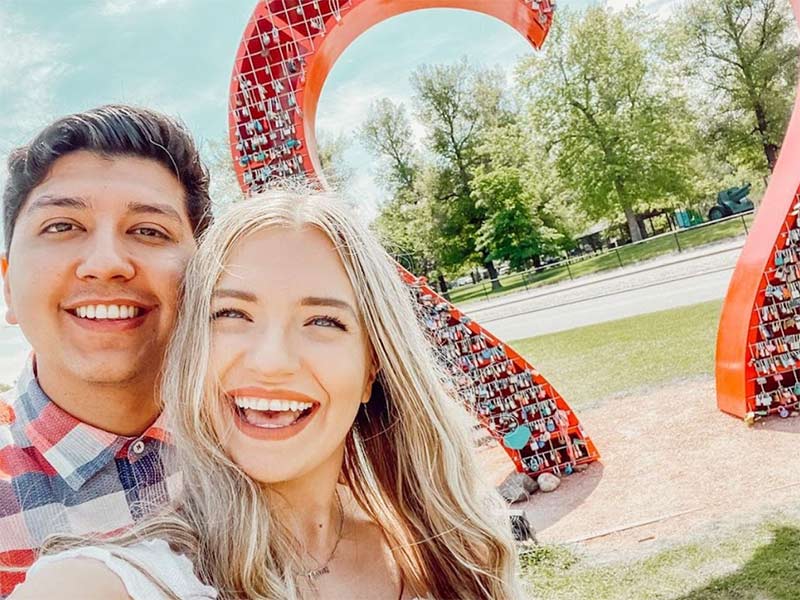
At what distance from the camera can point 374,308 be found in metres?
1.71

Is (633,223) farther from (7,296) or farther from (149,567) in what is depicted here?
(149,567)

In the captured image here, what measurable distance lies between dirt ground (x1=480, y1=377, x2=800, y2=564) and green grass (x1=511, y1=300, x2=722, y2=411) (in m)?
1.50

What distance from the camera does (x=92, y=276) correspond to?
173 cm

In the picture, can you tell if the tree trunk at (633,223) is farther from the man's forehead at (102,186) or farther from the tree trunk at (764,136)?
the man's forehead at (102,186)

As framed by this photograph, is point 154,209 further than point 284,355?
Yes

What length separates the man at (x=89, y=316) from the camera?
1.67m

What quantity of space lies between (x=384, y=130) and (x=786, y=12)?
20581 millimetres

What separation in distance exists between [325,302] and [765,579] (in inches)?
116

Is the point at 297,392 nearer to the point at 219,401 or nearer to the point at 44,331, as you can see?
the point at 219,401

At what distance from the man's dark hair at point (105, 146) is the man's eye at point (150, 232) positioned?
0.47 feet

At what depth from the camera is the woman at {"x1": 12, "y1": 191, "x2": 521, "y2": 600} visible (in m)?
1.41

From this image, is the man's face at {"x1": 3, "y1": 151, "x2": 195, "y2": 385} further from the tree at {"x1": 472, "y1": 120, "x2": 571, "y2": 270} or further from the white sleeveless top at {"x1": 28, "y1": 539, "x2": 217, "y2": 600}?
the tree at {"x1": 472, "y1": 120, "x2": 571, "y2": 270}

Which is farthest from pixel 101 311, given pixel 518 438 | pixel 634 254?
pixel 634 254

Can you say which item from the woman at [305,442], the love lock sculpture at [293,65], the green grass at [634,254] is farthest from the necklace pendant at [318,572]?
the green grass at [634,254]
